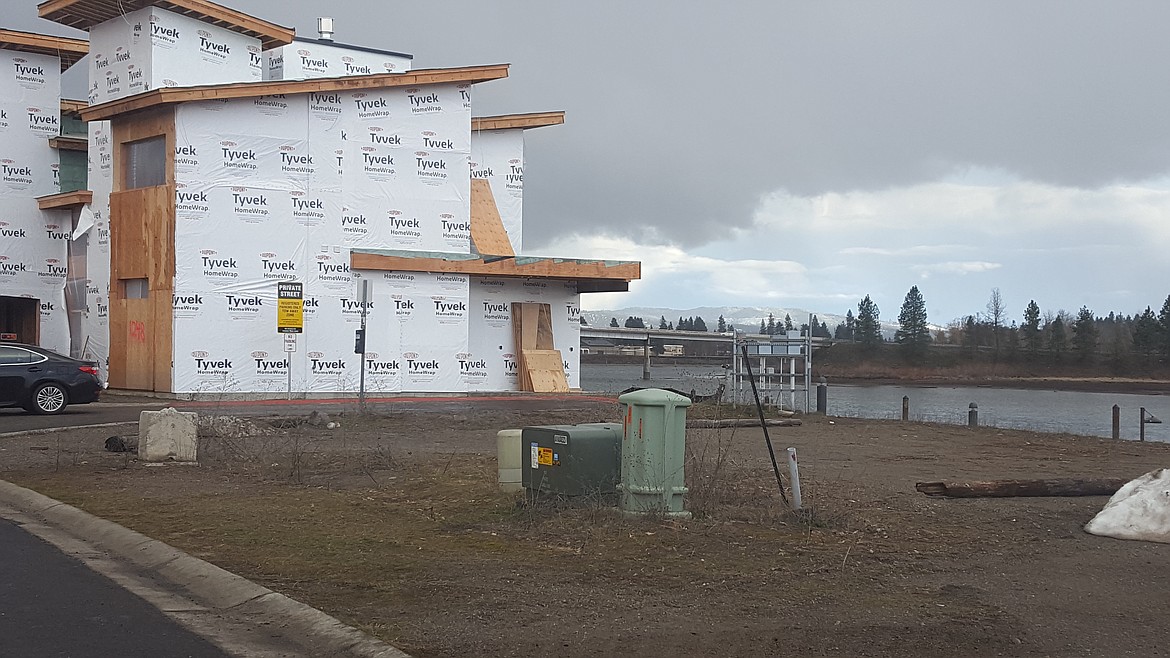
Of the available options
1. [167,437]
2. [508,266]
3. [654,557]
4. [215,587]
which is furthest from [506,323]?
[215,587]

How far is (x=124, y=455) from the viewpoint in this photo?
49.1 ft

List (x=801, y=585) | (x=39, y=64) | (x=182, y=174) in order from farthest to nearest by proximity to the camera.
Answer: (x=39, y=64) < (x=182, y=174) < (x=801, y=585)

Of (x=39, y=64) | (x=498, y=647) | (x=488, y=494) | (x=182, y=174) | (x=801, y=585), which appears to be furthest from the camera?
(x=39, y=64)

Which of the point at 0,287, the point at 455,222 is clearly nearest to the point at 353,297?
the point at 455,222

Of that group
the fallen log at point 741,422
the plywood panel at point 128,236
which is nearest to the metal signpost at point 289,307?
the plywood panel at point 128,236

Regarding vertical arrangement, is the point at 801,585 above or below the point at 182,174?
below

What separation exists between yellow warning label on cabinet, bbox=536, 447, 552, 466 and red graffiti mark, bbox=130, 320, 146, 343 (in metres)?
23.1

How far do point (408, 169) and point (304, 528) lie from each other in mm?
25709

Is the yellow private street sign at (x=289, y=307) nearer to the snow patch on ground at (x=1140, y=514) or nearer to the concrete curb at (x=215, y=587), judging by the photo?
the concrete curb at (x=215, y=587)

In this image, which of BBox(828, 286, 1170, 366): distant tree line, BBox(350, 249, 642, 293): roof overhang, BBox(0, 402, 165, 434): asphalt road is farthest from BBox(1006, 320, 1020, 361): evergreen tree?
BBox(0, 402, 165, 434): asphalt road

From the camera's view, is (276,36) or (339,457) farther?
(276,36)

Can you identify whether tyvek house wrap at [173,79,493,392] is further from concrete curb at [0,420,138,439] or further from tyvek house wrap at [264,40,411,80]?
concrete curb at [0,420,138,439]

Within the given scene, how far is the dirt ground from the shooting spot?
6.27m

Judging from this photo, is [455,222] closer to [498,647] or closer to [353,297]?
[353,297]
